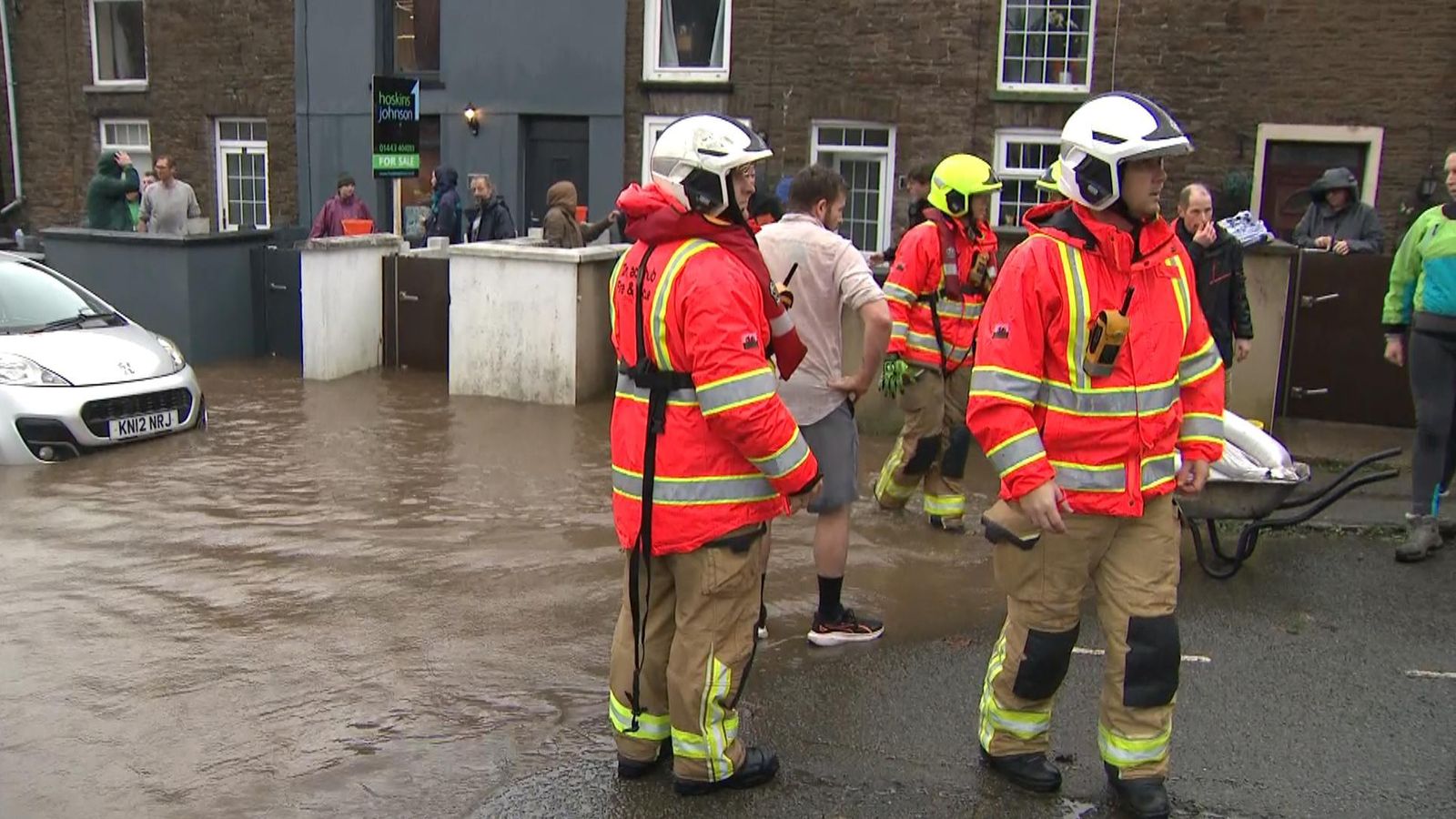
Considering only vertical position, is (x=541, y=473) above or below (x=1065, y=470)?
below

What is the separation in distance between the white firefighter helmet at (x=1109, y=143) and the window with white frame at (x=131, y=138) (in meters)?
20.9

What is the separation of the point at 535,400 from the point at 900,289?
4.72 metres

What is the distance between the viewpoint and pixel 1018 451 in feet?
13.3

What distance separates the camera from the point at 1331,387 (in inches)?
393

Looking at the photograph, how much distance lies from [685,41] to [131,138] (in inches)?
401

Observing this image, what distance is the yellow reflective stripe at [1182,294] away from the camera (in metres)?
4.29

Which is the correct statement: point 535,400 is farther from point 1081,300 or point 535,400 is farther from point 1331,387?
point 1081,300

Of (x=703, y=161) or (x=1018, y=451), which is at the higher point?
(x=703, y=161)

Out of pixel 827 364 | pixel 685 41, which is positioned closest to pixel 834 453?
pixel 827 364

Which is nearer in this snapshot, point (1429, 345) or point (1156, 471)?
point (1156, 471)

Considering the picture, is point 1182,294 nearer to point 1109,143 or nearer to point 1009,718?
point 1109,143

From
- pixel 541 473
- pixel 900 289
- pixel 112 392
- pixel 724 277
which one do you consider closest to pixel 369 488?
pixel 541 473

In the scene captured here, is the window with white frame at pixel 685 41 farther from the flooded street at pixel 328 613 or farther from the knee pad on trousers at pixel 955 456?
the knee pad on trousers at pixel 955 456

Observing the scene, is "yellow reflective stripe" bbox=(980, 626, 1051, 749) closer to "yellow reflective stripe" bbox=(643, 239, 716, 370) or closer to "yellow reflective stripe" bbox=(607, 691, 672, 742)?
"yellow reflective stripe" bbox=(607, 691, 672, 742)
